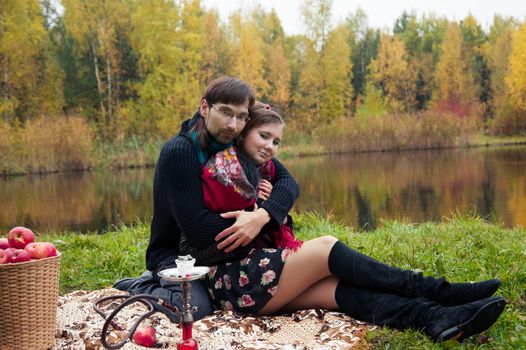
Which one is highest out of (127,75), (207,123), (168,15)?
(168,15)

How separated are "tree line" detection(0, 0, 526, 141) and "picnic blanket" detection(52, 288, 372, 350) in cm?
1751

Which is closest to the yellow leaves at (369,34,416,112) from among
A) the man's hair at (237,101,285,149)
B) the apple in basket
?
the man's hair at (237,101,285,149)

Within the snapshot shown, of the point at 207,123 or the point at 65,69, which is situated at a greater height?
the point at 65,69

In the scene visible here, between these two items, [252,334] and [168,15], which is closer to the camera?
[252,334]

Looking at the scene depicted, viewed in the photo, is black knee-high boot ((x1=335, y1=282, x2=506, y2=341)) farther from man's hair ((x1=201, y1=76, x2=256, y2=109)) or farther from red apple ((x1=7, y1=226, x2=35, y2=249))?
red apple ((x1=7, y1=226, x2=35, y2=249))

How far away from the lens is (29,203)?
35.9 ft

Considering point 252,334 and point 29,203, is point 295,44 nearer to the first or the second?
point 29,203

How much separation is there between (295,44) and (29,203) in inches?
1089

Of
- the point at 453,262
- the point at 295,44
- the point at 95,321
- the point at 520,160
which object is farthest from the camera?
the point at 295,44

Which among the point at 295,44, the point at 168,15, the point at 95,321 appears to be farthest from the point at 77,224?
the point at 295,44

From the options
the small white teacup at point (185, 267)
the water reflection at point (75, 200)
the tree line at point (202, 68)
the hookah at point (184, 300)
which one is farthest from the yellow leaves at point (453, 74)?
the small white teacup at point (185, 267)

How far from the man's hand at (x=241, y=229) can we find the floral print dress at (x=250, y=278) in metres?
0.10

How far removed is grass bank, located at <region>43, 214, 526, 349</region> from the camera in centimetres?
250

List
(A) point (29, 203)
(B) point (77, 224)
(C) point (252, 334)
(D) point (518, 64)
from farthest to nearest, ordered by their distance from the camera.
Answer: (D) point (518, 64)
(A) point (29, 203)
(B) point (77, 224)
(C) point (252, 334)
